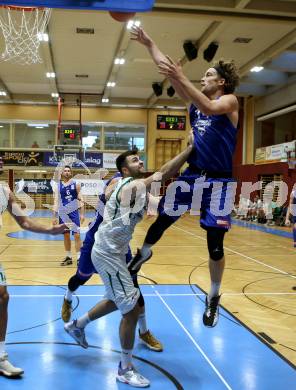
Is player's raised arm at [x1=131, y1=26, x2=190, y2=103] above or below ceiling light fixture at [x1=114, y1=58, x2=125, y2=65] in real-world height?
below

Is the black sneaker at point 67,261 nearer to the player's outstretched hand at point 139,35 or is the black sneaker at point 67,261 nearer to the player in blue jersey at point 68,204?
the player in blue jersey at point 68,204

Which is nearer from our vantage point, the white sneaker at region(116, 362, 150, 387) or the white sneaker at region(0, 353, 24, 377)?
the white sneaker at region(116, 362, 150, 387)

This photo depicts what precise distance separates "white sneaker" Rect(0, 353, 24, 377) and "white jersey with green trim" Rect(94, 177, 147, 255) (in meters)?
1.21

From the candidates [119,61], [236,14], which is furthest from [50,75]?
[236,14]

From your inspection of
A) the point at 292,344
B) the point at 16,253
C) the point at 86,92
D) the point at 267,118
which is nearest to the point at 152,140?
the point at 86,92

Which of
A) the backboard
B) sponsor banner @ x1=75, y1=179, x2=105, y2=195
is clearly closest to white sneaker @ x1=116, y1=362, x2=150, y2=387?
the backboard

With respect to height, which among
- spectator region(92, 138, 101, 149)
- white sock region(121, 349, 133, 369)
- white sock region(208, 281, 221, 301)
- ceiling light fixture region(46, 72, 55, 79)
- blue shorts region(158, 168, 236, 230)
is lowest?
white sock region(121, 349, 133, 369)

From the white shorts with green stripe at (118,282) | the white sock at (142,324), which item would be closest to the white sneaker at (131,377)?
the white shorts with green stripe at (118,282)

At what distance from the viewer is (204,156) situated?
11.7 ft

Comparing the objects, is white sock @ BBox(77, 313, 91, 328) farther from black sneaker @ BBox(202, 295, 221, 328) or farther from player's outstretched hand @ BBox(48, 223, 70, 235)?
black sneaker @ BBox(202, 295, 221, 328)

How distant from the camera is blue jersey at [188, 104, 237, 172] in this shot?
3.47m

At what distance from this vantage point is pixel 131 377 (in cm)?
362

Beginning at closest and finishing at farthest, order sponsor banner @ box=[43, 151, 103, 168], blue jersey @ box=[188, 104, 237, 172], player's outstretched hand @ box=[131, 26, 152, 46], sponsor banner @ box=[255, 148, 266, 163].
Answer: player's outstretched hand @ box=[131, 26, 152, 46], blue jersey @ box=[188, 104, 237, 172], sponsor banner @ box=[255, 148, 266, 163], sponsor banner @ box=[43, 151, 103, 168]

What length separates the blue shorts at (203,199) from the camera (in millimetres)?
3562
